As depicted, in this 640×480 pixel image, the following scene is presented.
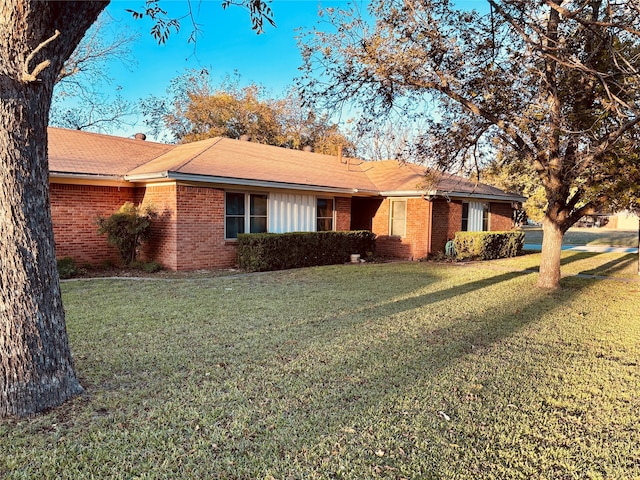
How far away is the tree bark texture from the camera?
3.48 meters

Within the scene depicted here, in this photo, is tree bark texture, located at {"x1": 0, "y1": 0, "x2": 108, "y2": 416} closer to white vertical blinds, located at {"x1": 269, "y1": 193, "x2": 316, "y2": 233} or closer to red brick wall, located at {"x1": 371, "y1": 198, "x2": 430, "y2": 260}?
white vertical blinds, located at {"x1": 269, "y1": 193, "x2": 316, "y2": 233}

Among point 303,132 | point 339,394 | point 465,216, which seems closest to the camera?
point 339,394

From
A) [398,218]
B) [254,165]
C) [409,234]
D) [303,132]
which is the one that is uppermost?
[303,132]

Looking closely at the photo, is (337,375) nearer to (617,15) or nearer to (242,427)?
(242,427)

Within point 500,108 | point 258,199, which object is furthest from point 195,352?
point 258,199

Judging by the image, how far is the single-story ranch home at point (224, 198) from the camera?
478 inches

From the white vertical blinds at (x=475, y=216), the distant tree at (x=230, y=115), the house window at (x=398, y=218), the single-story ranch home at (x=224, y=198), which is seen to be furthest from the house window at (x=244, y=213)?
Result: the distant tree at (x=230, y=115)

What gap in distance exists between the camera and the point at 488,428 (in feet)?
11.4

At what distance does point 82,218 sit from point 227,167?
4467 millimetres

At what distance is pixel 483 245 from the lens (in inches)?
672

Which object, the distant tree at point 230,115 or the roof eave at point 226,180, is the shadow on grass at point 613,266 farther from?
the distant tree at point 230,115

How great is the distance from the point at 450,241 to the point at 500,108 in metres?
9.31

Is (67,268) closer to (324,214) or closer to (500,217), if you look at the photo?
(324,214)

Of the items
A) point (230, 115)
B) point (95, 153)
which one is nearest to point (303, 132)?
point (230, 115)
